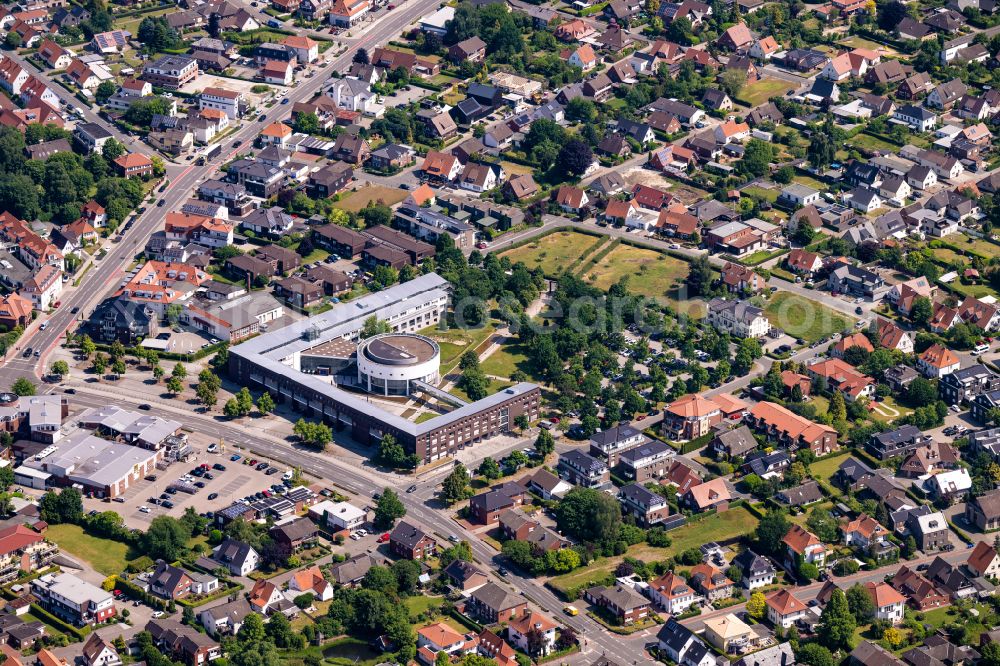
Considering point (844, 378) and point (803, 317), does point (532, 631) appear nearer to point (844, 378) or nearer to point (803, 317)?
point (844, 378)

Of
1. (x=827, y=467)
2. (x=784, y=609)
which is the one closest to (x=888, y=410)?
(x=827, y=467)

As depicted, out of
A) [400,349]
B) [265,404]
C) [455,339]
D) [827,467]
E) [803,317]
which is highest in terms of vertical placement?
[400,349]

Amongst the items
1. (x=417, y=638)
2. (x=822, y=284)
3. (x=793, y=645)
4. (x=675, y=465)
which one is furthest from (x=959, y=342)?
(x=417, y=638)

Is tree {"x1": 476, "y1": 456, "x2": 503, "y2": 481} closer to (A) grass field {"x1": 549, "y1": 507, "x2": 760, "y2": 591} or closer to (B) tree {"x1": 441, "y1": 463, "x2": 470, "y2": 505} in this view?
(B) tree {"x1": 441, "y1": 463, "x2": 470, "y2": 505}

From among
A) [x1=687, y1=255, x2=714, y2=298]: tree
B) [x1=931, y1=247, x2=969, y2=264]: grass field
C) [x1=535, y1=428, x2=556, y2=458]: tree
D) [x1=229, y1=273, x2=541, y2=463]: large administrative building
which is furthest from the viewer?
[x1=931, y1=247, x2=969, y2=264]: grass field

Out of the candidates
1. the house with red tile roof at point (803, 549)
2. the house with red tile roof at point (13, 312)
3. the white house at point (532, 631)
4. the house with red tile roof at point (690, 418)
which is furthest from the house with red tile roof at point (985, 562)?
the house with red tile roof at point (13, 312)

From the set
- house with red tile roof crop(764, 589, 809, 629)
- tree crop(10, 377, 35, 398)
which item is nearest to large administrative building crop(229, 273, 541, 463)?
tree crop(10, 377, 35, 398)

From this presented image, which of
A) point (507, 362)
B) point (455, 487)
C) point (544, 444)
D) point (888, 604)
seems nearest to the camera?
point (888, 604)

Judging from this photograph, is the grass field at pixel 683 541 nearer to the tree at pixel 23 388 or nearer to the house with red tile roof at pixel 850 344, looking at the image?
the house with red tile roof at pixel 850 344
